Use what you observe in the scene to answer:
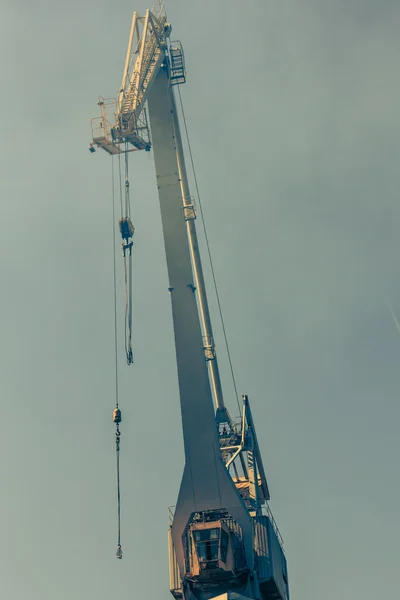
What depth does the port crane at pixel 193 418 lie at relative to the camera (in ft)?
129

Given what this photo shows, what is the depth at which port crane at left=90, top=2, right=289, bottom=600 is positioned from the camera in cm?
3938

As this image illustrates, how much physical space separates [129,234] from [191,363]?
714cm

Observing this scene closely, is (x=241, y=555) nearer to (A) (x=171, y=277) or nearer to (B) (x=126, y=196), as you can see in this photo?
(A) (x=171, y=277)

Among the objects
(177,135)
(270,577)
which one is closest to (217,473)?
(270,577)

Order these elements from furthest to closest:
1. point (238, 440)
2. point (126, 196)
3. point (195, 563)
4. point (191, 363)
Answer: point (238, 440) < point (126, 196) < point (191, 363) < point (195, 563)

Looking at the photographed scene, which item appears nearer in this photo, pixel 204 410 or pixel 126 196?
pixel 204 410

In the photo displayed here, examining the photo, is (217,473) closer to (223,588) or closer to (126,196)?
(223,588)

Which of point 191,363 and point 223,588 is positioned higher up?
point 191,363

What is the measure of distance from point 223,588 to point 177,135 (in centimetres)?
2259

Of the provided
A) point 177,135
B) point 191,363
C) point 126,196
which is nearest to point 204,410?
point 191,363

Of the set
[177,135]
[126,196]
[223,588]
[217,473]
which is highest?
[177,135]

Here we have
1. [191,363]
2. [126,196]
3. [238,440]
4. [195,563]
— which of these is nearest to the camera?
[195,563]

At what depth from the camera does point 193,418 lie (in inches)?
1610

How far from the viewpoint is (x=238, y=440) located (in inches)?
1951
